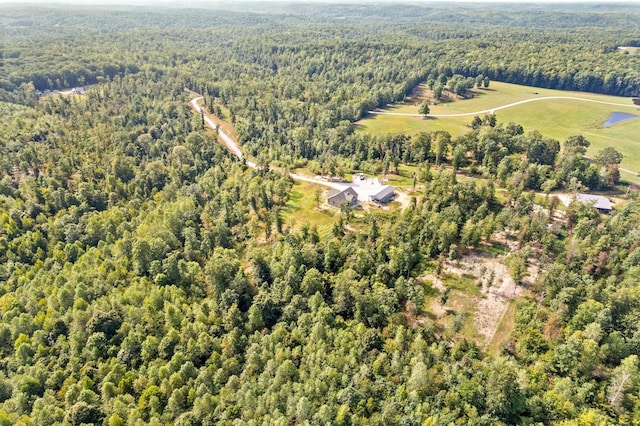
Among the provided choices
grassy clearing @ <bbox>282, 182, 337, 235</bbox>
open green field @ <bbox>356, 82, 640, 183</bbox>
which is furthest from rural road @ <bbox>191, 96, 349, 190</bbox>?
open green field @ <bbox>356, 82, 640, 183</bbox>

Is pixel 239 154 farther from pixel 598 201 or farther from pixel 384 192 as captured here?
pixel 598 201

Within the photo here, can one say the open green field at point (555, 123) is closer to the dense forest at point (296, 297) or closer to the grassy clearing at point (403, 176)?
the dense forest at point (296, 297)

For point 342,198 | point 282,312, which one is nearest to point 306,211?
point 342,198

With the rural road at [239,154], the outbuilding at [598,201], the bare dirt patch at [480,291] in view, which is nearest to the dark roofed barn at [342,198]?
the rural road at [239,154]

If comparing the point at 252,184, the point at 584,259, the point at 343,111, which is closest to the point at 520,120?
the point at 343,111

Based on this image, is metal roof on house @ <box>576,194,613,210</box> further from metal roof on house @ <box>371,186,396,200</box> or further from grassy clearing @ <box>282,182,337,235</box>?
grassy clearing @ <box>282,182,337,235</box>
